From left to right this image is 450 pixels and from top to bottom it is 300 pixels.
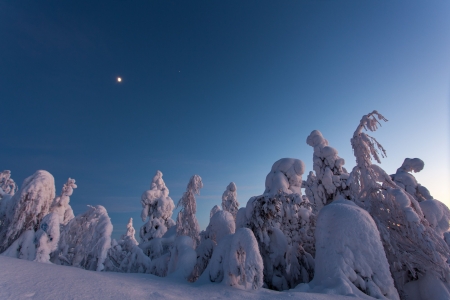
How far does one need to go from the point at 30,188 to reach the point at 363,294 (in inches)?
491

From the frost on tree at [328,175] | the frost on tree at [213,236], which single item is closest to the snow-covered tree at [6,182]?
the frost on tree at [213,236]

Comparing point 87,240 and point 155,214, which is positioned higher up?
point 155,214

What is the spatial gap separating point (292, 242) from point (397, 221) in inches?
151

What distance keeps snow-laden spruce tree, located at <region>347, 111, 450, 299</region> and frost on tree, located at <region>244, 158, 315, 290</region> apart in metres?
2.36

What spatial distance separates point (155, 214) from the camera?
72.7 feet

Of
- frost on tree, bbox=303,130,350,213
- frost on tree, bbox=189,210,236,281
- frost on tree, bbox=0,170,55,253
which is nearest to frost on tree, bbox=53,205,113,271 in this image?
frost on tree, bbox=0,170,55,253

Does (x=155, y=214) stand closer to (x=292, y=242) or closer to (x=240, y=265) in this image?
(x=292, y=242)

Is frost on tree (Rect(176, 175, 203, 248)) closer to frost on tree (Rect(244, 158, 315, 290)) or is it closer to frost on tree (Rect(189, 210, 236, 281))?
frost on tree (Rect(189, 210, 236, 281))

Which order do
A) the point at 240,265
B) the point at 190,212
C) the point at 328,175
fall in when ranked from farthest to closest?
the point at 190,212 → the point at 328,175 → the point at 240,265

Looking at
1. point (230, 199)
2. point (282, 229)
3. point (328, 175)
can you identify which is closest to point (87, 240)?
point (282, 229)

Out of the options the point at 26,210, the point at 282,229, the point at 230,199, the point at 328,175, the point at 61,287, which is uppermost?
the point at 230,199

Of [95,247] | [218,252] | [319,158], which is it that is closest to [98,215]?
[95,247]

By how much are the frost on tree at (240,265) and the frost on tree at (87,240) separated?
18.3ft

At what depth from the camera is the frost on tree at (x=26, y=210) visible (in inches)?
353
